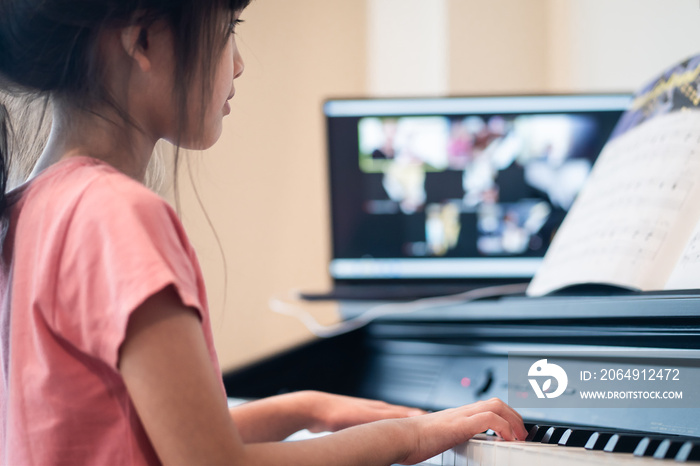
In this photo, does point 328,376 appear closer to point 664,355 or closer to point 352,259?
point 352,259

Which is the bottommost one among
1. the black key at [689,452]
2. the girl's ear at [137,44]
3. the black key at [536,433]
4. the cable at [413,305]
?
the cable at [413,305]

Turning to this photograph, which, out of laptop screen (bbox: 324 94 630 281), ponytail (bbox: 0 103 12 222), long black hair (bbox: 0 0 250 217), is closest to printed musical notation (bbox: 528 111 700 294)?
laptop screen (bbox: 324 94 630 281)

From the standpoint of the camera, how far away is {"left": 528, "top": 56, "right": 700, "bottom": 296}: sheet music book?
743 mm

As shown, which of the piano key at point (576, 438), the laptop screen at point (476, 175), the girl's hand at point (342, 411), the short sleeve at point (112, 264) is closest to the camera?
the short sleeve at point (112, 264)

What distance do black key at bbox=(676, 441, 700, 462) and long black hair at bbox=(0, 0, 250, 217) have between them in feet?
1.64

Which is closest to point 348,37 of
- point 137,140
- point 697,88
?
point 697,88

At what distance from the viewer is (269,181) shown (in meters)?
1.87

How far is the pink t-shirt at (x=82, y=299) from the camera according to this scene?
46 centimetres

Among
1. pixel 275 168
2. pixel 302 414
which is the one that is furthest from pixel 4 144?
pixel 275 168

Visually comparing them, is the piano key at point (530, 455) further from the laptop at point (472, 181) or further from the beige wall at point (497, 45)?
the beige wall at point (497, 45)

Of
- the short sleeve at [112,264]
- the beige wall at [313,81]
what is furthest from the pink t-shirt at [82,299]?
the beige wall at [313,81]

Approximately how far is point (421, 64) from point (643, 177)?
3.89 feet

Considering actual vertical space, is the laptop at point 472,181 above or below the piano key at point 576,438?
above

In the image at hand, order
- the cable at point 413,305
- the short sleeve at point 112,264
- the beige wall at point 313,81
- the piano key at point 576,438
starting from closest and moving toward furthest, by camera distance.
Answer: the short sleeve at point 112,264 → the piano key at point 576,438 → the cable at point 413,305 → the beige wall at point 313,81
